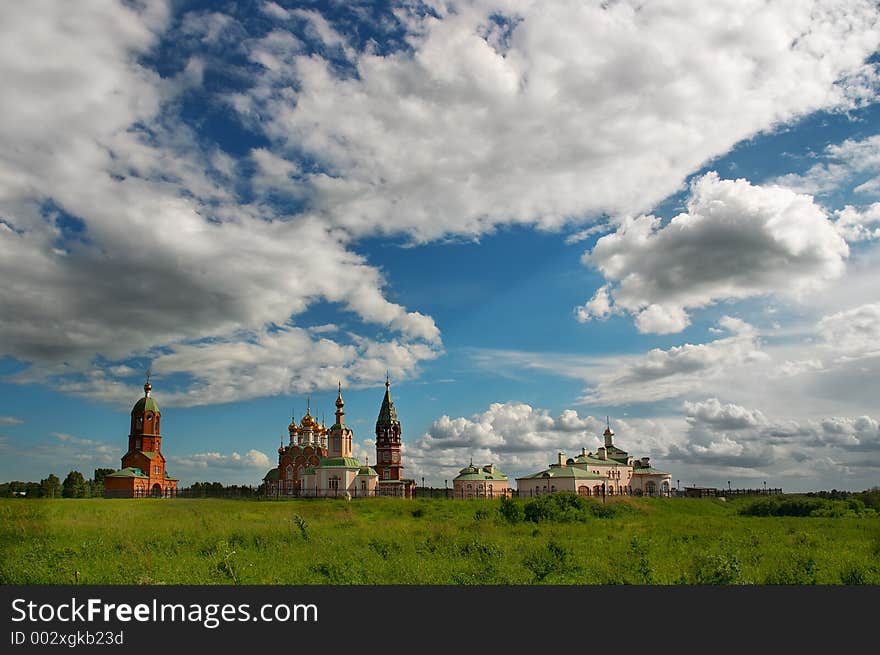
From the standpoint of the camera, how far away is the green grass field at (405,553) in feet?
61.7

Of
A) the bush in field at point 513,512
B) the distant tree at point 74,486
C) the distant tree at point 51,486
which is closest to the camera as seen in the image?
the bush in field at point 513,512

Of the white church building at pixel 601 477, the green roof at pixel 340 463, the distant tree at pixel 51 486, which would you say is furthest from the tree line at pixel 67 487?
the white church building at pixel 601 477

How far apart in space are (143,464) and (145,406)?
7.70m

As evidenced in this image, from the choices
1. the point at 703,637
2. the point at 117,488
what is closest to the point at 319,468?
the point at 117,488

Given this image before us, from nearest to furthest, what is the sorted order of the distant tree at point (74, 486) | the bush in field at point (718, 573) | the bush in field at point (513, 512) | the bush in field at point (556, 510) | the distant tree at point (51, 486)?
the bush in field at point (718, 573)
the bush in field at point (556, 510)
the bush in field at point (513, 512)
the distant tree at point (51, 486)
the distant tree at point (74, 486)

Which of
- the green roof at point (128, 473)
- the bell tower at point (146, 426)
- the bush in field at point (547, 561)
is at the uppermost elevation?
the bell tower at point (146, 426)

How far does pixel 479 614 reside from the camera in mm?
14367

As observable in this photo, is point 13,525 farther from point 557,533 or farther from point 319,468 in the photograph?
point 319,468

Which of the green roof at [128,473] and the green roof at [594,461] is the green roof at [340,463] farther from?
the green roof at [594,461]

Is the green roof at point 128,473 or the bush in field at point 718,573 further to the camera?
the green roof at point 128,473

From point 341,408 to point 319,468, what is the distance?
9.40 m

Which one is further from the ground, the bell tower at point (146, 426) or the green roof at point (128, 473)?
the bell tower at point (146, 426)

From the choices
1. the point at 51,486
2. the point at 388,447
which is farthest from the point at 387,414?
the point at 51,486

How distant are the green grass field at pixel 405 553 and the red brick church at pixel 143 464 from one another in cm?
4385
